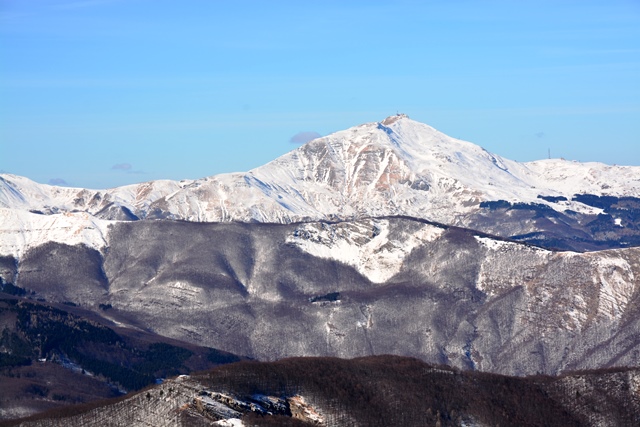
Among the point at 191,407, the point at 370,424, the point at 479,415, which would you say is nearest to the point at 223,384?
the point at 191,407

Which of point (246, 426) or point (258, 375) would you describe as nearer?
point (246, 426)

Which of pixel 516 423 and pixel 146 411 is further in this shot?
pixel 516 423

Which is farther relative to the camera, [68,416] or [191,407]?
[68,416]

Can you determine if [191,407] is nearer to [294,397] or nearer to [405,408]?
[294,397]

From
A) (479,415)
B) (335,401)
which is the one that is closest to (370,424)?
(335,401)

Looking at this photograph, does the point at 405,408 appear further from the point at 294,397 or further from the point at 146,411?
the point at 146,411

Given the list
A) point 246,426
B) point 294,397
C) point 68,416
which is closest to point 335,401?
point 294,397

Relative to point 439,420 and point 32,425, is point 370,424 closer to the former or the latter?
point 439,420
